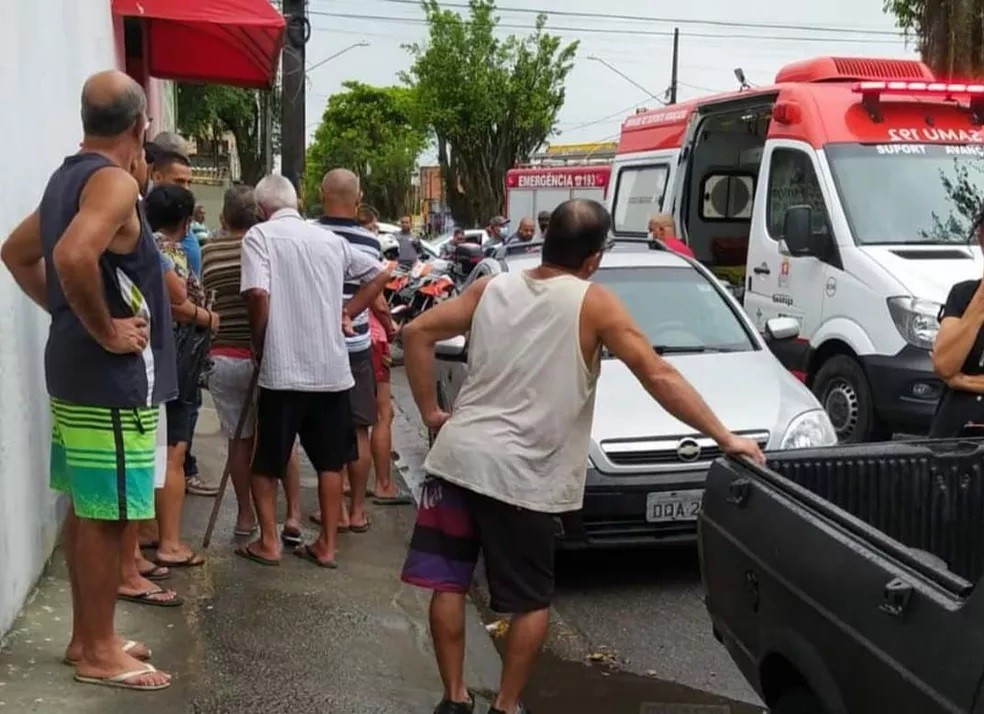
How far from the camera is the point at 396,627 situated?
455 cm

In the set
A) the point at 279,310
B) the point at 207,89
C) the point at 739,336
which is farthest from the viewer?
the point at 207,89

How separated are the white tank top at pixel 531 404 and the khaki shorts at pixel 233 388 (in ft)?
6.93

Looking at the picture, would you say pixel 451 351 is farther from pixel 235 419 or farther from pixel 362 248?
pixel 235 419

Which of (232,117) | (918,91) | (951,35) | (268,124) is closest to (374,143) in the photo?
(232,117)

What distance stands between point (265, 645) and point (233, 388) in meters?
1.55

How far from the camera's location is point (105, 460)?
3475 millimetres

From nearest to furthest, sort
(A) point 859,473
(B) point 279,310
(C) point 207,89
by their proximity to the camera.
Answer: (A) point 859,473 → (B) point 279,310 → (C) point 207,89

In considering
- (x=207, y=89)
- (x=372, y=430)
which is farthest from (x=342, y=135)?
(x=372, y=430)

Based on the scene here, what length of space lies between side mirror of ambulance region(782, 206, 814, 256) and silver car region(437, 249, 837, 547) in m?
1.40

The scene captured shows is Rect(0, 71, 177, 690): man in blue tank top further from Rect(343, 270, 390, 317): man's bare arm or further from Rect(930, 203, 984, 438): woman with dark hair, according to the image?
Rect(930, 203, 984, 438): woman with dark hair

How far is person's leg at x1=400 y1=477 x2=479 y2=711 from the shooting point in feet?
11.7

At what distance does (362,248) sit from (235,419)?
103 centimetres

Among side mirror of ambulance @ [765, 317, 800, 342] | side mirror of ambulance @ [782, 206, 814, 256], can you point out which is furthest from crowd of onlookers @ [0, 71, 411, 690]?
side mirror of ambulance @ [782, 206, 814, 256]

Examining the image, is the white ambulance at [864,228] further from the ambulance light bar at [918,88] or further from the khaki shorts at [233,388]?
the khaki shorts at [233,388]
